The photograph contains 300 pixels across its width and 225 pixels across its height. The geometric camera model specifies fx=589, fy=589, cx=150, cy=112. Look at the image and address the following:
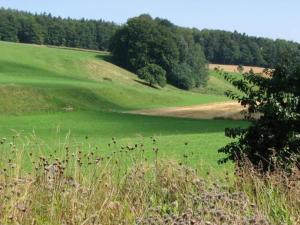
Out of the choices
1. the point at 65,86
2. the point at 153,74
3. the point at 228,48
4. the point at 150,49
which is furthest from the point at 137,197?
the point at 228,48

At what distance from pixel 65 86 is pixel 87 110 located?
44.0 ft

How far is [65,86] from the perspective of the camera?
228 ft

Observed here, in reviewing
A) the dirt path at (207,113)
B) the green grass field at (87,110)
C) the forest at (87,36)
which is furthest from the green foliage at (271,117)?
the forest at (87,36)

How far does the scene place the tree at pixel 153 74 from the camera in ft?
352

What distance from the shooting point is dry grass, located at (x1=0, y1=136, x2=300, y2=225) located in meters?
5.27

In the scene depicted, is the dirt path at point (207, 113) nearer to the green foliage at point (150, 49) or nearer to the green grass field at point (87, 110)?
the green grass field at point (87, 110)

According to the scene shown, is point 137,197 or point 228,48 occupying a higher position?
point 228,48

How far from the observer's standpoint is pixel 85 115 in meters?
50.0

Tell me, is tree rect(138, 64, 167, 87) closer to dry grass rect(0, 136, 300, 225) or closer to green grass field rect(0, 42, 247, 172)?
green grass field rect(0, 42, 247, 172)

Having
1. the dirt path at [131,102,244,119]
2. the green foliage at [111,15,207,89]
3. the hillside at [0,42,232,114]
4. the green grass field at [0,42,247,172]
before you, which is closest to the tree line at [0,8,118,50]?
the hillside at [0,42,232,114]

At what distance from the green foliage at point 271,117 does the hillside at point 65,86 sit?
42960mm

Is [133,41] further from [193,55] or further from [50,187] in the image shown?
[50,187]

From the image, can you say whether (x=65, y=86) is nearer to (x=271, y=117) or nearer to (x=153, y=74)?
(x=153, y=74)

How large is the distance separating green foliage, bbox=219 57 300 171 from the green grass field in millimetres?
820
